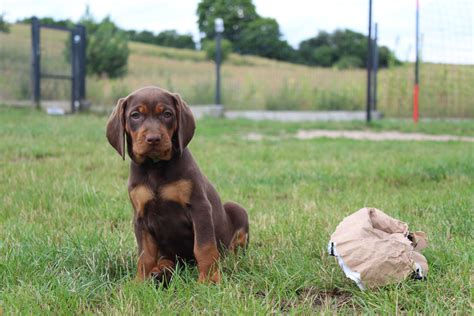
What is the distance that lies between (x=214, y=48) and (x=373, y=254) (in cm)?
1821

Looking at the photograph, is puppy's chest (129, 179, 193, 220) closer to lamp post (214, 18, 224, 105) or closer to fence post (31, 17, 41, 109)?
fence post (31, 17, 41, 109)

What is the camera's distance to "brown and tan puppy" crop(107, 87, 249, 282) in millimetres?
2641

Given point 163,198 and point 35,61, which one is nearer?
point 163,198

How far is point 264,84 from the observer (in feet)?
63.2

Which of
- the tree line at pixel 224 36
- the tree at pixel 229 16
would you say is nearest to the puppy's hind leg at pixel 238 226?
the tree line at pixel 224 36

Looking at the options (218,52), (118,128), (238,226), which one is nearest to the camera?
(118,128)

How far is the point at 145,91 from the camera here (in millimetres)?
2764

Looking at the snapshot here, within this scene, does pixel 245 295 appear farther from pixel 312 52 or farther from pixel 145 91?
pixel 312 52

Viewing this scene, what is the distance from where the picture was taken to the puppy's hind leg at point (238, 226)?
3162 millimetres

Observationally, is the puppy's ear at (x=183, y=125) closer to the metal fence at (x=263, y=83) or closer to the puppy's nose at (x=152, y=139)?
the puppy's nose at (x=152, y=139)

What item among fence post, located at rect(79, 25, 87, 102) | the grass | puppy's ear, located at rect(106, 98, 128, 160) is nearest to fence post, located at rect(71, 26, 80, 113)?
fence post, located at rect(79, 25, 87, 102)

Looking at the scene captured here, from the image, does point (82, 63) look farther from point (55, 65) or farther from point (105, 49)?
point (105, 49)

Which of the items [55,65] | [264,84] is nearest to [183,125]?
[55,65]

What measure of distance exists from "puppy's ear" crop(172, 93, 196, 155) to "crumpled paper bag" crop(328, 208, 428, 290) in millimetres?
807
